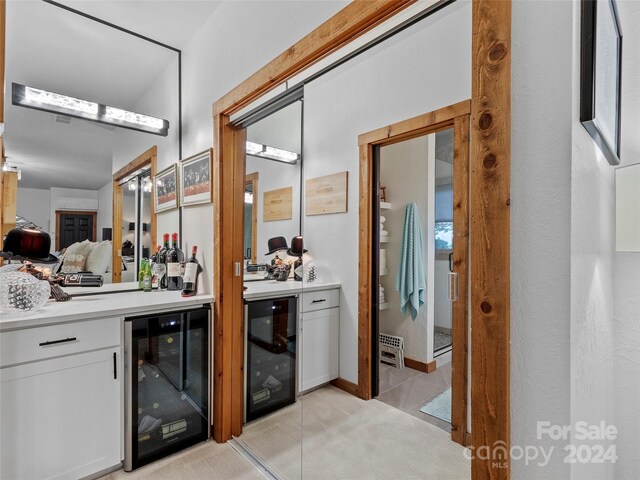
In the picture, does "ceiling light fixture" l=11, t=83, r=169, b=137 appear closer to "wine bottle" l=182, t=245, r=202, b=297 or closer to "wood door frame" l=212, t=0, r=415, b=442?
"wood door frame" l=212, t=0, r=415, b=442

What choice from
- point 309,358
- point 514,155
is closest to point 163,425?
point 309,358

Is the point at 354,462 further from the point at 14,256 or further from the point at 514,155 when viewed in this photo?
the point at 14,256

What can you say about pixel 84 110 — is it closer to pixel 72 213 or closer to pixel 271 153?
pixel 72 213

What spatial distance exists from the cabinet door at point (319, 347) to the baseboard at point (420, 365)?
426 millimetres

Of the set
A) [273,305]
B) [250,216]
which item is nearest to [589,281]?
[273,305]

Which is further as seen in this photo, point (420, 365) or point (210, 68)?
point (210, 68)

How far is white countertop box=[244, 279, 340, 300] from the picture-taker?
1692 mm

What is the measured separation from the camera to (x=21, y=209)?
189 centimetres

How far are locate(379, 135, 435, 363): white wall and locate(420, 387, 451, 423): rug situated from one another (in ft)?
0.42

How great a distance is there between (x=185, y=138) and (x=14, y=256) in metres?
1.30

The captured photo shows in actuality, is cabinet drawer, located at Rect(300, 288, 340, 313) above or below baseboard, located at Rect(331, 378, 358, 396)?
above

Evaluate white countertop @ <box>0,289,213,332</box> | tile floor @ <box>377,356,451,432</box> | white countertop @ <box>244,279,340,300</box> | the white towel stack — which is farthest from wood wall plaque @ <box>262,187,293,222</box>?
tile floor @ <box>377,356,451,432</box>

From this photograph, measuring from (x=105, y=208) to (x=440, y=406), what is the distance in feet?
7.54

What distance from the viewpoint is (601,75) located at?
869mm
